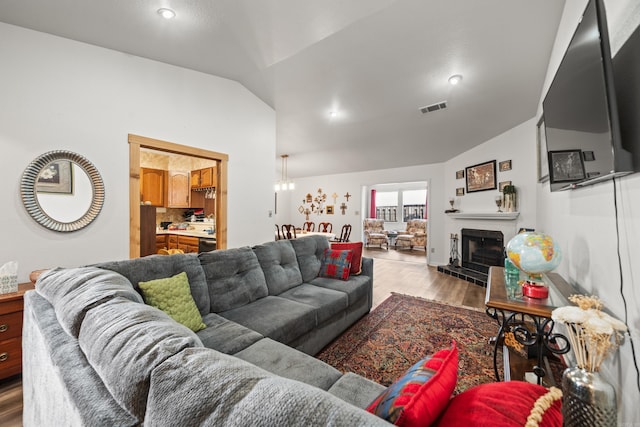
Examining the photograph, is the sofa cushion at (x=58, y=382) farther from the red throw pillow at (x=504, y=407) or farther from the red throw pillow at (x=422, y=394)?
the red throw pillow at (x=504, y=407)

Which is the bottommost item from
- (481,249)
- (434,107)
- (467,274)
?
(467,274)

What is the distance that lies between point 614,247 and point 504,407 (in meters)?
1.31

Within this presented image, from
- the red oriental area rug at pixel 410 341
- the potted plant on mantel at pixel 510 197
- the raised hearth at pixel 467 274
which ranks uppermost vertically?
the potted plant on mantel at pixel 510 197

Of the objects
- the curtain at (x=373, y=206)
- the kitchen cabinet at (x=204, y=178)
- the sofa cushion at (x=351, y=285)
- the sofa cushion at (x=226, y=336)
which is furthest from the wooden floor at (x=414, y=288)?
the curtain at (x=373, y=206)

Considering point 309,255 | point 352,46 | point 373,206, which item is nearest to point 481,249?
point 309,255

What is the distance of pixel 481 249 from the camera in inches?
193

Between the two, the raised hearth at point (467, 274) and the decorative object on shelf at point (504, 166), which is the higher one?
the decorative object on shelf at point (504, 166)

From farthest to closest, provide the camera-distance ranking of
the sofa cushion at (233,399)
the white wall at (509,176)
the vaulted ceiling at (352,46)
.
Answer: the white wall at (509,176) → the vaulted ceiling at (352,46) → the sofa cushion at (233,399)

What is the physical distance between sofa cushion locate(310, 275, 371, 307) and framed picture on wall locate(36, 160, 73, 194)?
2451 mm

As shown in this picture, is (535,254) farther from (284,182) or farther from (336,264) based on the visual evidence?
(284,182)

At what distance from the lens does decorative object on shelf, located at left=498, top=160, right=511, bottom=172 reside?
4.37 metres

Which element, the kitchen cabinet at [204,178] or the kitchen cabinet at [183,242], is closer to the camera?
the kitchen cabinet at [183,242]

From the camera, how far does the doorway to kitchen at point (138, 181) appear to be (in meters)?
2.66

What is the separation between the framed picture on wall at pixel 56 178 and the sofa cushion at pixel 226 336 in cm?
178
